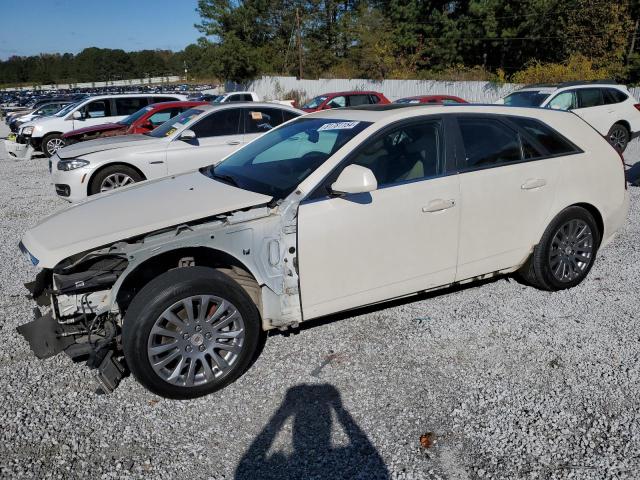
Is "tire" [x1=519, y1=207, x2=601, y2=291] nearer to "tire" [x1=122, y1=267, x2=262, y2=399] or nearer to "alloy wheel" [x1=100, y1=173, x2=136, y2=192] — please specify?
"tire" [x1=122, y1=267, x2=262, y2=399]

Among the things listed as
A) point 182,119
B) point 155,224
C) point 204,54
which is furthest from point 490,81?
point 204,54

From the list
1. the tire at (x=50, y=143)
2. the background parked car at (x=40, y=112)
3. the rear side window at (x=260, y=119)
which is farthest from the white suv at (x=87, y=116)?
the background parked car at (x=40, y=112)

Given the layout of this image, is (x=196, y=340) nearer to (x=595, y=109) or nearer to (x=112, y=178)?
(x=112, y=178)

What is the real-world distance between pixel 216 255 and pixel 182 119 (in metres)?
6.03

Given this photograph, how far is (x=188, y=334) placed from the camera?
316cm

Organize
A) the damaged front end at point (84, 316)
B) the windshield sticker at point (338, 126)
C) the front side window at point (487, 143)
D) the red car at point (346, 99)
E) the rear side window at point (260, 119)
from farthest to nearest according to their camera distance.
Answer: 1. the red car at point (346, 99)
2. the rear side window at point (260, 119)
3. the front side window at point (487, 143)
4. the windshield sticker at point (338, 126)
5. the damaged front end at point (84, 316)

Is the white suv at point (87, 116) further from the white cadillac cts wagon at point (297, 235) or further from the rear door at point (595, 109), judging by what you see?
the white cadillac cts wagon at point (297, 235)

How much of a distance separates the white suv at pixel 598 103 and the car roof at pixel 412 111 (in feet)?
28.6

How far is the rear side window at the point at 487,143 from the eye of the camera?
13.2 feet

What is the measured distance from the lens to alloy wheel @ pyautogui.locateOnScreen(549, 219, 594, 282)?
4473 mm

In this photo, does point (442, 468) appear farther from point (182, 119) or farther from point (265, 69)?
point (265, 69)

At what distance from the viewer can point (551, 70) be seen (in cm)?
2622

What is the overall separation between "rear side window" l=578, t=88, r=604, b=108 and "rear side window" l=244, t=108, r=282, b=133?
7.94 m

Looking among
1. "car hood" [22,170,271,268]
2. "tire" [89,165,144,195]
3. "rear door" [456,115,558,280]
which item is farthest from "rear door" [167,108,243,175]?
"rear door" [456,115,558,280]
